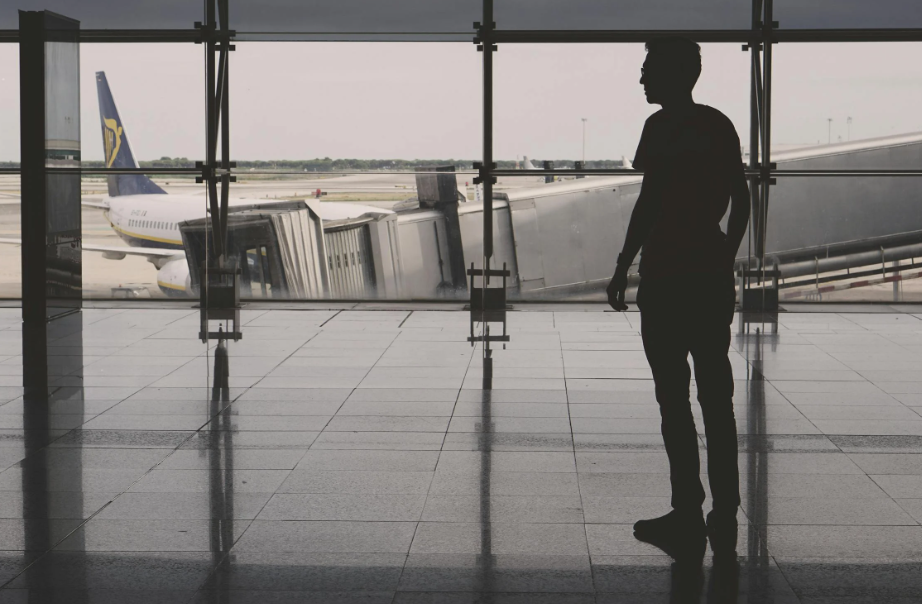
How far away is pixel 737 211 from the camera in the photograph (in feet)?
8.71

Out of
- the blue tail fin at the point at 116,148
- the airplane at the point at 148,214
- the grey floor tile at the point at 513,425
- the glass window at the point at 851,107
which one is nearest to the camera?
the grey floor tile at the point at 513,425

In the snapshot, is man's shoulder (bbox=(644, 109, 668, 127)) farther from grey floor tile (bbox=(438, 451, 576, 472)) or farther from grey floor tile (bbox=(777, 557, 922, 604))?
grey floor tile (bbox=(438, 451, 576, 472))

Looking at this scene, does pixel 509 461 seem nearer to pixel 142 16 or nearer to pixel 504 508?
pixel 504 508

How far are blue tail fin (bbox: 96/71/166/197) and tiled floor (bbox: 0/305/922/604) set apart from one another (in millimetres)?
6255

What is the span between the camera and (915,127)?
40.9 ft

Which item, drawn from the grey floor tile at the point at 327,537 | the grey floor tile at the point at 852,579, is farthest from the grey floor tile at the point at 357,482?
the grey floor tile at the point at 852,579

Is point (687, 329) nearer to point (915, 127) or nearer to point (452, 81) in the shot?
point (915, 127)

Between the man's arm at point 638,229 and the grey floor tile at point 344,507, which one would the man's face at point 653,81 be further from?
the grey floor tile at point 344,507

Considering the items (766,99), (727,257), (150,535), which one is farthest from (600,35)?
(150,535)

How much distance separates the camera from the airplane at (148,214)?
1408 cm

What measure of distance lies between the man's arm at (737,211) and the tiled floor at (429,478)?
767 millimetres

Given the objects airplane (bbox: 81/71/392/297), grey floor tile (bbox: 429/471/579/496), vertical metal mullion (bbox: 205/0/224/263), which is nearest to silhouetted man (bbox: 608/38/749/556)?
grey floor tile (bbox: 429/471/579/496)

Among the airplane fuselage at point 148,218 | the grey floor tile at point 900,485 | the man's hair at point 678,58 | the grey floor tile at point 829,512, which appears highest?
the airplane fuselage at point 148,218

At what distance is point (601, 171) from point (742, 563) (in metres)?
6.25
